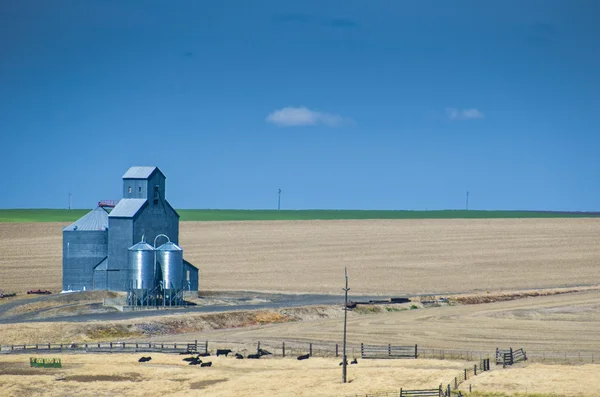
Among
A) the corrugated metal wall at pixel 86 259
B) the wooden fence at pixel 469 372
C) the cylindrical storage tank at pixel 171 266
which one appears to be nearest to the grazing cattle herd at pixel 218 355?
the wooden fence at pixel 469 372

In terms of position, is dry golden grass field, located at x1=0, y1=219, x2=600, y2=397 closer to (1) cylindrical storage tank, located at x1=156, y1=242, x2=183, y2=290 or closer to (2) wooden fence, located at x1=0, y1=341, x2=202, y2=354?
(2) wooden fence, located at x1=0, y1=341, x2=202, y2=354

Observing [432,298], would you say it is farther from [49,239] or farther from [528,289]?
[49,239]

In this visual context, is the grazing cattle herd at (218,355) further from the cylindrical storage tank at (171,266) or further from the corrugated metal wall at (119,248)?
the corrugated metal wall at (119,248)

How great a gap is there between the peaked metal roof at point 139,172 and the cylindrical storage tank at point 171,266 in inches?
283

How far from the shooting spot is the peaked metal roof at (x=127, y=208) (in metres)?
99.3

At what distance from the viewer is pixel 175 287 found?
9750 centimetres

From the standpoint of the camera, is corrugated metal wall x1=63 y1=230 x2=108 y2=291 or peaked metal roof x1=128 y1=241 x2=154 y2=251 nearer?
peaked metal roof x1=128 y1=241 x2=154 y2=251

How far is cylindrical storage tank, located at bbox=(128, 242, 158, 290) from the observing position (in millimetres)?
96688

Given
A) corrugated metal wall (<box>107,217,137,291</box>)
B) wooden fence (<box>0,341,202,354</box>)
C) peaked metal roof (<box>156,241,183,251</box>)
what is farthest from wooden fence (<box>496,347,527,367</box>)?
corrugated metal wall (<box>107,217,137,291</box>)

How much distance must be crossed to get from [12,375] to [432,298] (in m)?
47.7

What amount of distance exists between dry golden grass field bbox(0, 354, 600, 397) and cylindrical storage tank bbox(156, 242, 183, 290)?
2399 centimetres

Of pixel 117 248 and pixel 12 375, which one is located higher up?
pixel 117 248

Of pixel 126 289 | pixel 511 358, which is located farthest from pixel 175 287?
pixel 511 358

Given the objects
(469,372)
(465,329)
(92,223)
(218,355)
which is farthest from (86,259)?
(469,372)
